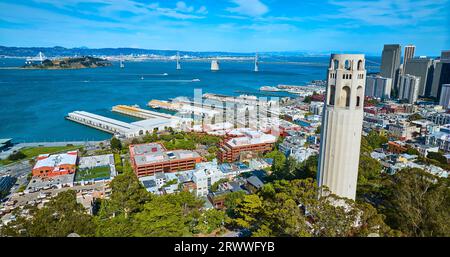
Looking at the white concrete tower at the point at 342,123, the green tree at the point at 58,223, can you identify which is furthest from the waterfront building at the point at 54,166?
the white concrete tower at the point at 342,123

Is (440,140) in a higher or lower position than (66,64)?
lower

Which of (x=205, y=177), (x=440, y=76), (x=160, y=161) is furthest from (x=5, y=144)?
(x=440, y=76)

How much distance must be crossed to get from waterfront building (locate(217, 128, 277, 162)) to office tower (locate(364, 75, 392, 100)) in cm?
1655

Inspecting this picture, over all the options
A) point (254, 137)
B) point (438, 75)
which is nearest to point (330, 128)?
point (254, 137)

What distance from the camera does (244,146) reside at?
9.91 m

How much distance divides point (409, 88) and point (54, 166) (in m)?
22.8

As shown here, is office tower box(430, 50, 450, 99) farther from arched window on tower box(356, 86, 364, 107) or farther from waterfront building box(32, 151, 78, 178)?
waterfront building box(32, 151, 78, 178)

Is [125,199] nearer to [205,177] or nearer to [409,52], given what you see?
[205,177]

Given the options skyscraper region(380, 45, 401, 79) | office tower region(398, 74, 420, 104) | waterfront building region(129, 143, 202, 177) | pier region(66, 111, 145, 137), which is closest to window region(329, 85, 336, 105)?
waterfront building region(129, 143, 202, 177)

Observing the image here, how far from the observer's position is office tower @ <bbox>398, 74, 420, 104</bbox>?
2100cm

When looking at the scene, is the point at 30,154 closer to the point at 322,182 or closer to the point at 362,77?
the point at 322,182

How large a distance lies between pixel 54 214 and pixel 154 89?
24683 mm

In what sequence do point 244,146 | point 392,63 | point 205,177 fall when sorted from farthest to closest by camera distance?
point 392,63 < point 244,146 < point 205,177

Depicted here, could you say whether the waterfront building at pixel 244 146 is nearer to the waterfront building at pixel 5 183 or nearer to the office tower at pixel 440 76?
the waterfront building at pixel 5 183
